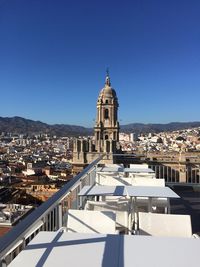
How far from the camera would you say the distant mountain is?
13788 cm

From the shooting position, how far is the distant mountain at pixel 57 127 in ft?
452

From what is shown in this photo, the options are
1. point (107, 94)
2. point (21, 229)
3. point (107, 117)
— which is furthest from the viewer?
point (107, 94)

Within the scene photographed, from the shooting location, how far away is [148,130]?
448 ft

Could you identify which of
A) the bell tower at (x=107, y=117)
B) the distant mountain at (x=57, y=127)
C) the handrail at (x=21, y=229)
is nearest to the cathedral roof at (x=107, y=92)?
the bell tower at (x=107, y=117)

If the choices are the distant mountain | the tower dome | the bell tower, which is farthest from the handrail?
the distant mountain

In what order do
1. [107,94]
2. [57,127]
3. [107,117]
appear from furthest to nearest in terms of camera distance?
[57,127], [107,94], [107,117]

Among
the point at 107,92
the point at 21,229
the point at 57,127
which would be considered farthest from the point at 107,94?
the point at 57,127

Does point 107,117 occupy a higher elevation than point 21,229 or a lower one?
higher

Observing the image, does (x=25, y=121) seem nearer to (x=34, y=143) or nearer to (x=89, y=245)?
(x=34, y=143)

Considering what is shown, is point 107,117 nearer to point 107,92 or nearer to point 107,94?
point 107,94

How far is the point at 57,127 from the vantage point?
5950 inches

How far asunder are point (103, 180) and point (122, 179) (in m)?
0.32

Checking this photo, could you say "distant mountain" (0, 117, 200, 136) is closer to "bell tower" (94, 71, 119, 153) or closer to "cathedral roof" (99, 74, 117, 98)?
"cathedral roof" (99, 74, 117, 98)

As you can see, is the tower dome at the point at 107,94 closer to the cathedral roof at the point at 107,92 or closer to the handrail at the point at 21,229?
the cathedral roof at the point at 107,92
